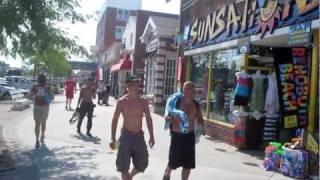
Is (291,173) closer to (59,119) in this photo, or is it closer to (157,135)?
(157,135)

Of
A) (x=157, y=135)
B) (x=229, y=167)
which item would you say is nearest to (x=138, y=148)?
(x=229, y=167)

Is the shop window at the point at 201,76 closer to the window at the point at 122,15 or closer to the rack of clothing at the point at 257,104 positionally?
the rack of clothing at the point at 257,104

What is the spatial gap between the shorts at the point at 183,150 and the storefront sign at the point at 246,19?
152 inches

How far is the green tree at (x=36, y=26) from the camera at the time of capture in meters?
10.5

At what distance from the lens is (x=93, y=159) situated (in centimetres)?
1088

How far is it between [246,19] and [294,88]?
2.95 meters

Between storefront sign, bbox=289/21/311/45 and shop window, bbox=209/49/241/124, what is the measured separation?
12.2 ft

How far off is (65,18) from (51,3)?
3.43 feet

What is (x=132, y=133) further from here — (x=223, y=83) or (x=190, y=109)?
(x=223, y=83)

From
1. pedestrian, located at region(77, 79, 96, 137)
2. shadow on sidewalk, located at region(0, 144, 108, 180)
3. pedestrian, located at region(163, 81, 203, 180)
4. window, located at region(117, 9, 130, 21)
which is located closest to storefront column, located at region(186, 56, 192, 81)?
pedestrian, located at region(77, 79, 96, 137)

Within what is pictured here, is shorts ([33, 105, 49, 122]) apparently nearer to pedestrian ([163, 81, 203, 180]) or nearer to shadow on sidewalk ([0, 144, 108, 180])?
shadow on sidewalk ([0, 144, 108, 180])

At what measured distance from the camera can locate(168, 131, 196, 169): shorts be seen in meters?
7.94

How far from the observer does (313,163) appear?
9938 mm

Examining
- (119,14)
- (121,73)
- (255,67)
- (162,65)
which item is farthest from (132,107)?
(119,14)
